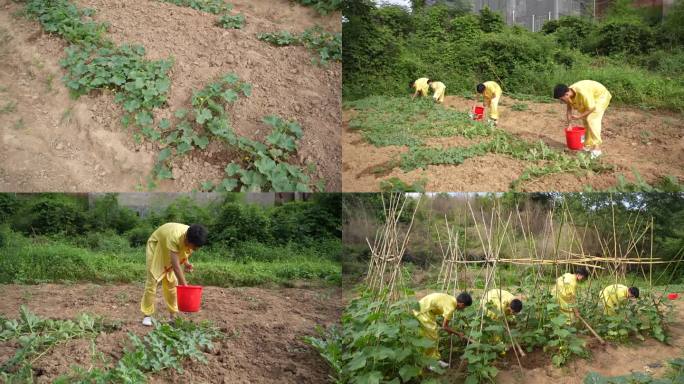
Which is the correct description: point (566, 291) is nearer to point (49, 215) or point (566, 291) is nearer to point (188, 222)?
point (188, 222)

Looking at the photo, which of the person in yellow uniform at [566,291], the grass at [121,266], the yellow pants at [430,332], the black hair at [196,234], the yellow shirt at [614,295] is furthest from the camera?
the grass at [121,266]

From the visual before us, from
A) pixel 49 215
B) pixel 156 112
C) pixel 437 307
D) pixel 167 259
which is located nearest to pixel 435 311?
pixel 437 307

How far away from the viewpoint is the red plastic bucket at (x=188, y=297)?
4.78 metres

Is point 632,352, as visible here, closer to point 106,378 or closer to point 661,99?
point 106,378

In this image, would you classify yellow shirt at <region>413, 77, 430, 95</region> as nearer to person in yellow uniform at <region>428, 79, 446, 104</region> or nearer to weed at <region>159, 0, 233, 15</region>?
person in yellow uniform at <region>428, 79, 446, 104</region>

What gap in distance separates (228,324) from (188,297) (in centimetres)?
67

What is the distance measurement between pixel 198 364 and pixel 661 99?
Result: 28.8 ft

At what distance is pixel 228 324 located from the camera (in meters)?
5.31

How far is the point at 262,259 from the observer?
8.70 m

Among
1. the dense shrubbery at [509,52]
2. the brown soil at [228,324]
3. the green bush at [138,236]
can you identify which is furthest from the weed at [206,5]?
the brown soil at [228,324]

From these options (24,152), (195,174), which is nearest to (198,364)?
(195,174)

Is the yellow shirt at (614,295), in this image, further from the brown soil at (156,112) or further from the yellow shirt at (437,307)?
the brown soil at (156,112)

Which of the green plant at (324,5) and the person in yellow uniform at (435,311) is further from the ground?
the green plant at (324,5)

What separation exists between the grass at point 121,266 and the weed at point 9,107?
206cm
